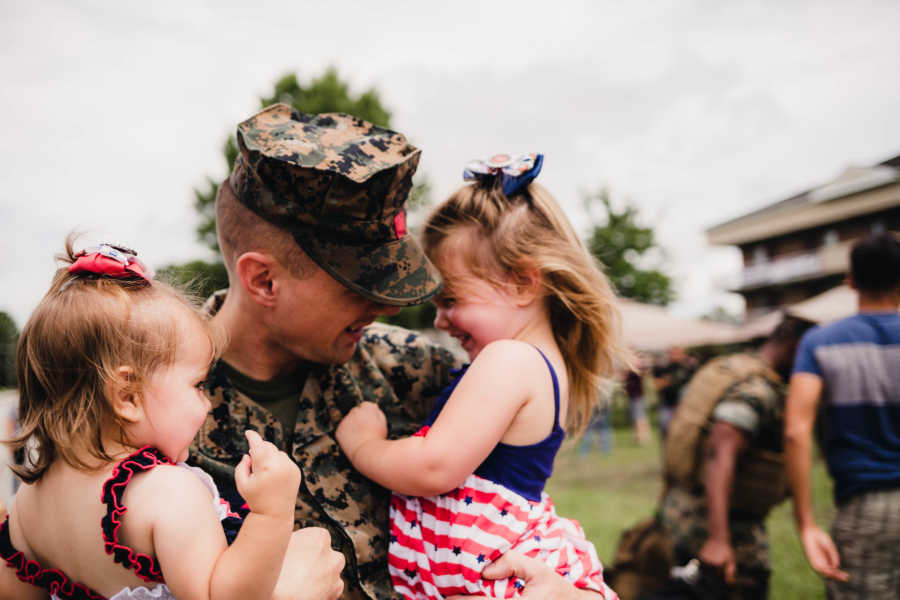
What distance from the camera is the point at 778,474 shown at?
4.26 meters

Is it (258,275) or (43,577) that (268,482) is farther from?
(258,275)

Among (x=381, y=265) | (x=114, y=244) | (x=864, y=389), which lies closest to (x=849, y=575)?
(x=864, y=389)

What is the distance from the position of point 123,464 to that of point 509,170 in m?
1.51

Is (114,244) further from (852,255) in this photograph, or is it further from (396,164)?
(852,255)

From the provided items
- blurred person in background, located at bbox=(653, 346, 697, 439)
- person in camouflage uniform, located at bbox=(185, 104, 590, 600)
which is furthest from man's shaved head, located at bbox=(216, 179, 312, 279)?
blurred person in background, located at bbox=(653, 346, 697, 439)

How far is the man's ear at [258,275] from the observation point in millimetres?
1891

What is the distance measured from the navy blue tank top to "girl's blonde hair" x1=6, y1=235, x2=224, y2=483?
973 mm

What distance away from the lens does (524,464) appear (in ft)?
6.21

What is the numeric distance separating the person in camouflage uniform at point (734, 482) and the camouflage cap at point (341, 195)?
3.04 metres

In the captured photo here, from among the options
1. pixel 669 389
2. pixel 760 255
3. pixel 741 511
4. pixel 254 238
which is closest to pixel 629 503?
pixel 669 389

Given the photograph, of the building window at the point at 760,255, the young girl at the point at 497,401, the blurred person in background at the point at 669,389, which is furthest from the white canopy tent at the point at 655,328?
the building window at the point at 760,255

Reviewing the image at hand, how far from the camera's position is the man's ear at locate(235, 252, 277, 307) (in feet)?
6.20

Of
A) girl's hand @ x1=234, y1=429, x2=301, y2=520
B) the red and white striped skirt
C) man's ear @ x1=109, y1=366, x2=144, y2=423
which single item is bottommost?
the red and white striped skirt

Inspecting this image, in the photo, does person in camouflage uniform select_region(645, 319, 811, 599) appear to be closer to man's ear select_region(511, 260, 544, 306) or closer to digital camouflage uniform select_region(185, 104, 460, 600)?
man's ear select_region(511, 260, 544, 306)
